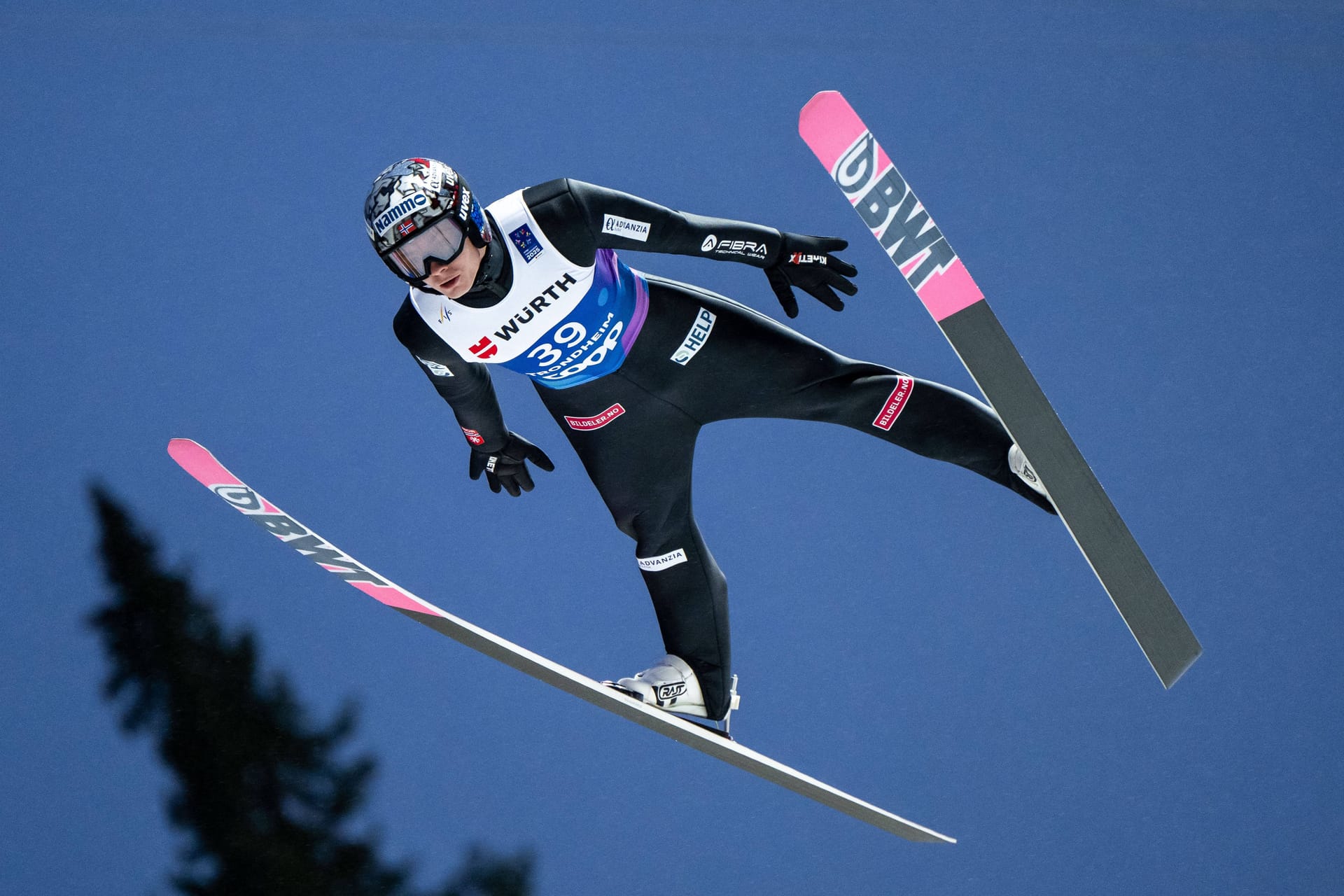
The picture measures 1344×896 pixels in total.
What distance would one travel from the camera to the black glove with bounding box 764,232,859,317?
2176 millimetres

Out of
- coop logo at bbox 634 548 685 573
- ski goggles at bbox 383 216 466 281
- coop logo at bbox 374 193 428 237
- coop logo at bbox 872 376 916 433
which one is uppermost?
coop logo at bbox 374 193 428 237

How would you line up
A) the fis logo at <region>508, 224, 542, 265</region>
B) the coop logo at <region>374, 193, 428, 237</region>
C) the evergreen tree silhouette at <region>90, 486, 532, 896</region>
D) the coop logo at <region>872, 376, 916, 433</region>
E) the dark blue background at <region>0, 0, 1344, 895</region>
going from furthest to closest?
the evergreen tree silhouette at <region>90, 486, 532, 896</region>
the dark blue background at <region>0, 0, 1344, 895</region>
the coop logo at <region>872, 376, 916, 433</region>
the fis logo at <region>508, 224, 542, 265</region>
the coop logo at <region>374, 193, 428, 237</region>

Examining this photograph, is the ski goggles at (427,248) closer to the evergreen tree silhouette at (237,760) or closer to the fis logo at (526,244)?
the fis logo at (526,244)

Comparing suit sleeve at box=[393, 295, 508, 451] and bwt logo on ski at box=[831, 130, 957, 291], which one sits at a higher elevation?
bwt logo on ski at box=[831, 130, 957, 291]

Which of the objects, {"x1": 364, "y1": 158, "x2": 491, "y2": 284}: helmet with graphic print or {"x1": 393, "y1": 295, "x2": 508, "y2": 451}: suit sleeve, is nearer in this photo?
{"x1": 364, "y1": 158, "x2": 491, "y2": 284}: helmet with graphic print

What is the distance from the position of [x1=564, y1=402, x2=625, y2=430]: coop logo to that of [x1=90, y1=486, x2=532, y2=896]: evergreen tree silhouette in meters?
1.09

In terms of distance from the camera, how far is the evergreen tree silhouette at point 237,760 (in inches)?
111

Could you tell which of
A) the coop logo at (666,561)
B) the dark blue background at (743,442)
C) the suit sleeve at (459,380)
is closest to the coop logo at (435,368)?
the suit sleeve at (459,380)

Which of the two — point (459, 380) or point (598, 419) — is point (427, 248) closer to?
point (459, 380)

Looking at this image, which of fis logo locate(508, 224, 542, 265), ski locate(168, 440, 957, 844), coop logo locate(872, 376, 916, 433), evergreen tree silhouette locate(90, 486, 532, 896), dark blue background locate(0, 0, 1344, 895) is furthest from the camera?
evergreen tree silhouette locate(90, 486, 532, 896)

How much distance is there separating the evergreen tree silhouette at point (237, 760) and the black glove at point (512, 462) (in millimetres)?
872

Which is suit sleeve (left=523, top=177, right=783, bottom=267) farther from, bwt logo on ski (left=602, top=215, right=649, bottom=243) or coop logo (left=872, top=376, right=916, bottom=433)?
coop logo (left=872, top=376, right=916, bottom=433)

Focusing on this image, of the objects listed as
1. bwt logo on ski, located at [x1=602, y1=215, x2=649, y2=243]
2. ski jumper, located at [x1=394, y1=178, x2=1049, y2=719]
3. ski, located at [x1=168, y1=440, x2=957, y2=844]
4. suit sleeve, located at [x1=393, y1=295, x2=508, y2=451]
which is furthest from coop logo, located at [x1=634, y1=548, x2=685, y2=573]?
bwt logo on ski, located at [x1=602, y1=215, x2=649, y2=243]

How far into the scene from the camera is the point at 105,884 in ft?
9.08
